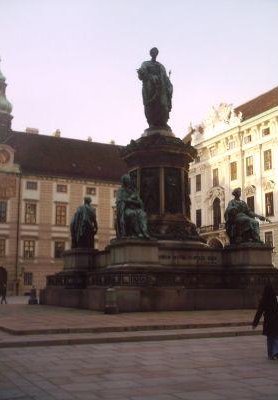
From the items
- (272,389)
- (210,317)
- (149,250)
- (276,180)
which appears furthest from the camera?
(276,180)

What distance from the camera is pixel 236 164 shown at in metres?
55.8

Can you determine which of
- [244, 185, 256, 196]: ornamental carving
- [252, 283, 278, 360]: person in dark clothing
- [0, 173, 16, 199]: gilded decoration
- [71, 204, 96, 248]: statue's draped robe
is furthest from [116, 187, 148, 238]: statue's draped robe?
[0, 173, 16, 199]: gilded decoration

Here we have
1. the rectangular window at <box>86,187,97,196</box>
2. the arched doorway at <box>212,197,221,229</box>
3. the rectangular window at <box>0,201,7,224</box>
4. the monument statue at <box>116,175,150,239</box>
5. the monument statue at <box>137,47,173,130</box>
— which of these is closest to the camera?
the monument statue at <box>116,175,150,239</box>

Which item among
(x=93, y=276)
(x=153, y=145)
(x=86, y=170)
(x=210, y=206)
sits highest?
(x=86, y=170)

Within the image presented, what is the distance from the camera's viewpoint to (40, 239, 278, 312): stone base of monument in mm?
15867

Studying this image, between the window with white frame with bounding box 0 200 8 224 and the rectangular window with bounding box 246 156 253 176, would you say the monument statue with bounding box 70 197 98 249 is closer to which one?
the rectangular window with bounding box 246 156 253 176

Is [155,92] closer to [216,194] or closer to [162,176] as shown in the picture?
[162,176]

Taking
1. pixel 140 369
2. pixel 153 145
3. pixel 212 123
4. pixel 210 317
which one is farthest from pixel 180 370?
pixel 212 123

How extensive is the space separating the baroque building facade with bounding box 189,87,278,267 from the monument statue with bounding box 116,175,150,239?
33731 mm

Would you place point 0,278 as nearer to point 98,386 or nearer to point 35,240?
point 35,240

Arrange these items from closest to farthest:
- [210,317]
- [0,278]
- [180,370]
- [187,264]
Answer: [180,370]
[210,317]
[187,264]
[0,278]

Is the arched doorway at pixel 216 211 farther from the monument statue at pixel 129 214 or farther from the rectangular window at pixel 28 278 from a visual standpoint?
the monument statue at pixel 129 214

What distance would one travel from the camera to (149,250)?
54.3 feet

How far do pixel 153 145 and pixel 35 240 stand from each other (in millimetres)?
40286
